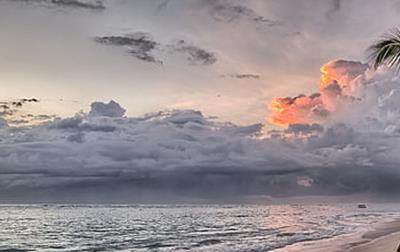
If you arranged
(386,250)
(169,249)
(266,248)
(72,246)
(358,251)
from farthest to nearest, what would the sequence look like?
(72,246), (169,249), (266,248), (358,251), (386,250)

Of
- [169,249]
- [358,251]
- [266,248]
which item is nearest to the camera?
[358,251]

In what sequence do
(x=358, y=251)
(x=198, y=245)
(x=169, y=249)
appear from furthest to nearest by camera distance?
(x=198, y=245)
(x=169, y=249)
(x=358, y=251)

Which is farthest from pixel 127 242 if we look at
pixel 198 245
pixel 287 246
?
pixel 287 246

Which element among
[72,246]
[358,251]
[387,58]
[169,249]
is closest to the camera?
[387,58]

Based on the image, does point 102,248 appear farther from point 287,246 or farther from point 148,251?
point 287,246

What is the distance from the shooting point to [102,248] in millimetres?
46062

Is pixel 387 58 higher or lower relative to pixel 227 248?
higher

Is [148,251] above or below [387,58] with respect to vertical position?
below

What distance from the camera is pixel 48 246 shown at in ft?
164

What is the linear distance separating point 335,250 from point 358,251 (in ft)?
6.60

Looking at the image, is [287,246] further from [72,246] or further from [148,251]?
[72,246]

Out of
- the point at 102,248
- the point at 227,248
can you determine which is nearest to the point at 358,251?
the point at 227,248

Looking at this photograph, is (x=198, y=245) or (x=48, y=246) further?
(x=48, y=246)

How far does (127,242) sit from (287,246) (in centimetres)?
1705
